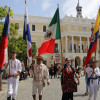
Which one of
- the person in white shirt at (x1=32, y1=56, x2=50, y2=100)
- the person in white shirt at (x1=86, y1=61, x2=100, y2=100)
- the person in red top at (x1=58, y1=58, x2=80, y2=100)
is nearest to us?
the person in red top at (x1=58, y1=58, x2=80, y2=100)

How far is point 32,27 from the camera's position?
44469 mm

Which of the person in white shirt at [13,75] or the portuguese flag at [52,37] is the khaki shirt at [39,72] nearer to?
the portuguese flag at [52,37]

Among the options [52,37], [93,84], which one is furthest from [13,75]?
[93,84]

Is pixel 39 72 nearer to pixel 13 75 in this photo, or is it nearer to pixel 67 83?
pixel 13 75

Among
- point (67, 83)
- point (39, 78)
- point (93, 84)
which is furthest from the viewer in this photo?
point (93, 84)

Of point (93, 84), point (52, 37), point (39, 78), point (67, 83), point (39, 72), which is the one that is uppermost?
point (52, 37)

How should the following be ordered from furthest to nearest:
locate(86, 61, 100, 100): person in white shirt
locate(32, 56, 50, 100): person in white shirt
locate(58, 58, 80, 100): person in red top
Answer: locate(86, 61, 100, 100): person in white shirt < locate(32, 56, 50, 100): person in white shirt < locate(58, 58, 80, 100): person in red top

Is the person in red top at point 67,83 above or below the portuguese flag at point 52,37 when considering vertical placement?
below

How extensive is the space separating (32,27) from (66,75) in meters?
39.4

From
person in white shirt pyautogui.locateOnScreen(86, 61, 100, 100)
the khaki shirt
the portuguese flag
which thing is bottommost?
person in white shirt pyautogui.locateOnScreen(86, 61, 100, 100)

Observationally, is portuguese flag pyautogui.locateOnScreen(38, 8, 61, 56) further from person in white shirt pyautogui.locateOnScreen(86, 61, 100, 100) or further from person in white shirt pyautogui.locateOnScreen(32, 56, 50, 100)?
person in white shirt pyautogui.locateOnScreen(86, 61, 100, 100)

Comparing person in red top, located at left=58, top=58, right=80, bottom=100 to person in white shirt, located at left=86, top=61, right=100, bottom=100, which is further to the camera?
person in white shirt, located at left=86, top=61, right=100, bottom=100

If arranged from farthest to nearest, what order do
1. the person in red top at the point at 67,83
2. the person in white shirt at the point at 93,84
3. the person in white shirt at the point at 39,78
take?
the person in white shirt at the point at 93,84 → the person in white shirt at the point at 39,78 → the person in red top at the point at 67,83

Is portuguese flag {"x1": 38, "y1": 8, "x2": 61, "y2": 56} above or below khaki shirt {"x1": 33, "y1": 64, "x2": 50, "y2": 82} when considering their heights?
above
